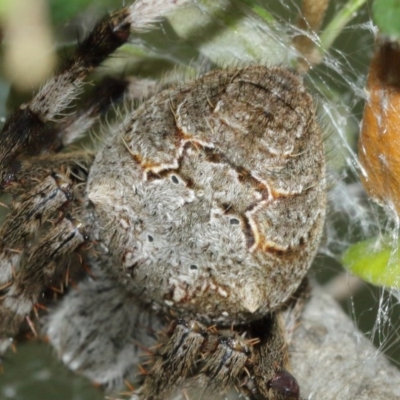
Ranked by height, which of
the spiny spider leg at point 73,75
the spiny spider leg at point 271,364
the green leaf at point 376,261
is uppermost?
the spiny spider leg at point 73,75

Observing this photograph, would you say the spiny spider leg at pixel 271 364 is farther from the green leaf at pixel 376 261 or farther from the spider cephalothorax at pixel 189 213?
the green leaf at pixel 376 261

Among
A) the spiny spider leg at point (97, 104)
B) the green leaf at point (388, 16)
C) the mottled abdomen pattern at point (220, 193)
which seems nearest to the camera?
the green leaf at point (388, 16)

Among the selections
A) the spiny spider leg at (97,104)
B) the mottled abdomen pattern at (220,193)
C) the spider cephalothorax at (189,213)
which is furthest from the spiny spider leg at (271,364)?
the spiny spider leg at (97,104)

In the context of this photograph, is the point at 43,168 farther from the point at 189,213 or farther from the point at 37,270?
the point at 189,213

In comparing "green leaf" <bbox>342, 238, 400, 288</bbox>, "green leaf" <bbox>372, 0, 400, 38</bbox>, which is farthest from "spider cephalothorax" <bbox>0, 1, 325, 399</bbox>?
"green leaf" <bbox>372, 0, 400, 38</bbox>

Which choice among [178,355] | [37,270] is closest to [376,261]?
[178,355]

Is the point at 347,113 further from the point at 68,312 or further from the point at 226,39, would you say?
the point at 68,312
